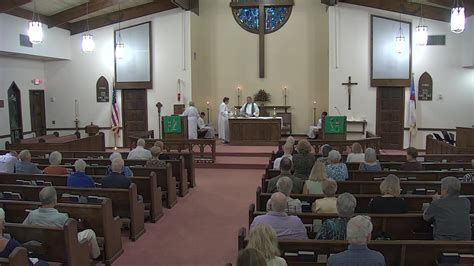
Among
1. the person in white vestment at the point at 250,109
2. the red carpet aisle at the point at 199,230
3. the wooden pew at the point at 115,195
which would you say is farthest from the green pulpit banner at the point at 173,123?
the wooden pew at the point at 115,195

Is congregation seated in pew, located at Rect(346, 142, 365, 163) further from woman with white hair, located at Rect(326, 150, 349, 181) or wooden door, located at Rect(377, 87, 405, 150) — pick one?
wooden door, located at Rect(377, 87, 405, 150)

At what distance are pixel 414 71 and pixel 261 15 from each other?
5386 mm

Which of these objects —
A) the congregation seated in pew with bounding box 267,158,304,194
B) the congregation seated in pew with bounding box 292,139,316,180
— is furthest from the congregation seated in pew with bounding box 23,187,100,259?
the congregation seated in pew with bounding box 292,139,316,180

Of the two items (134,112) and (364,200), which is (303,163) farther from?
(134,112)

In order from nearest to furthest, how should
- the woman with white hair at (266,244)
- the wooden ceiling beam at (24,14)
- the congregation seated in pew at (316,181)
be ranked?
the woman with white hair at (266,244) → the congregation seated in pew at (316,181) → the wooden ceiling beam at (24,14)

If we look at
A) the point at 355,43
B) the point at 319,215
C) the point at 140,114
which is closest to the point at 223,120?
the point at 140,114

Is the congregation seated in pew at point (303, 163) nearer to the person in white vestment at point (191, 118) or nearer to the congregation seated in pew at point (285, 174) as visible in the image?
the congregation seated in pew at point (285, 174)

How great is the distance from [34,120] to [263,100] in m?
7.69

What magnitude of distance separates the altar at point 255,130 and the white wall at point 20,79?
6.45 metres

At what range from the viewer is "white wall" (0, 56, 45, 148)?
42.1ft

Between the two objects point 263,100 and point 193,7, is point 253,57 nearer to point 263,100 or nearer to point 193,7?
point 263,100

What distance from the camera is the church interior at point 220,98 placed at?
684cm

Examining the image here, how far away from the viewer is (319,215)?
430cm

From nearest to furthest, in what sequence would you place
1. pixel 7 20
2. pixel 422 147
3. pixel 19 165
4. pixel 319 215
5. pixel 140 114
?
pixel 319 215 → pixel 19 165 → pixel 7 20 → pixel 422 147 → pixel 140 114
